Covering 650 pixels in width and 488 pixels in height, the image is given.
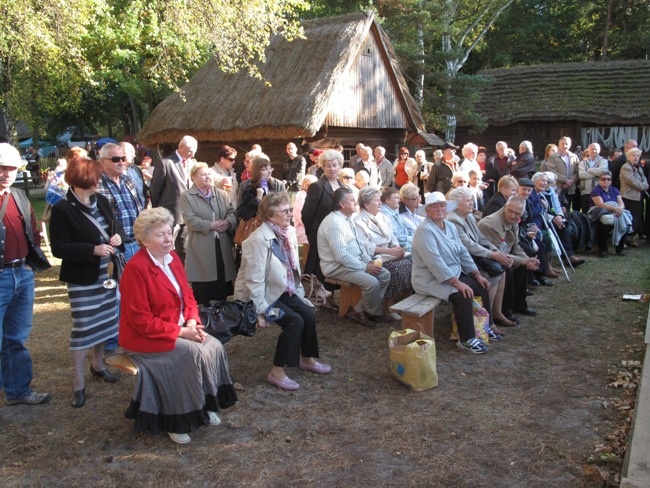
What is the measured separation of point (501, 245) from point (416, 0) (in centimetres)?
1380

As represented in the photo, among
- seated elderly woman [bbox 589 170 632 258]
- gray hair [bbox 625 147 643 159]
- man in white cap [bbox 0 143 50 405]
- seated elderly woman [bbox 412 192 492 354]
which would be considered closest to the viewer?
man in white cap [bbox 0 143 50 405]

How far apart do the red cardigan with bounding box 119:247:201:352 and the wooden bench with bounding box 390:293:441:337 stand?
2.26 metres

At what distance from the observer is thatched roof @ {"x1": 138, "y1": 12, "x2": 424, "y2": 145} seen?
47.5ft

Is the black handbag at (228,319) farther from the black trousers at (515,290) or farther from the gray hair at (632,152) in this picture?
the gray hair at (632,152)

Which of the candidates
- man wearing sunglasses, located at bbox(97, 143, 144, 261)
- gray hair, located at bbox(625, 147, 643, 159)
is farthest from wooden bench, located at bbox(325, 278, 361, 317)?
gray hair, located at bbox(625, 147, 643, 159)

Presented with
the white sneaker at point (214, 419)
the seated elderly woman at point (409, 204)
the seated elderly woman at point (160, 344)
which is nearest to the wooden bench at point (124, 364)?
the seated elderly woman at point (160, 344)

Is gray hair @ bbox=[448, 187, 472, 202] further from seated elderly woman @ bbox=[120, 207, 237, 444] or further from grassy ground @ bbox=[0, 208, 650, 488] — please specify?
seated elderly woman @ bbox=[120, 207, 237, 444]

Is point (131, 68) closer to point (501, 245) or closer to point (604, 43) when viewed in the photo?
point (501, 245)

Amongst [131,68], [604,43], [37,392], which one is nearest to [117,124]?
[131,68]

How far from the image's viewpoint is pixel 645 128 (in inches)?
865

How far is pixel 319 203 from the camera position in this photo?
266 inches

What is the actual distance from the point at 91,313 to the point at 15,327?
1.73ft

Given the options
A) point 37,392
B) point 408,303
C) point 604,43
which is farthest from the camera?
point 604,43

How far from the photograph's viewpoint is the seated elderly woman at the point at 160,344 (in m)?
3.66
